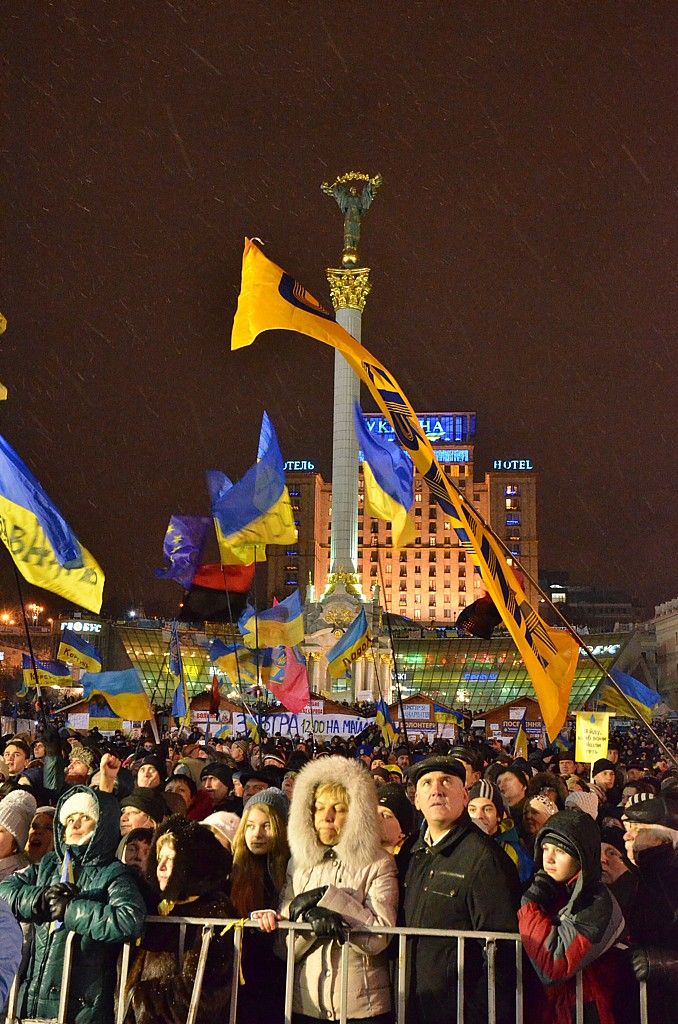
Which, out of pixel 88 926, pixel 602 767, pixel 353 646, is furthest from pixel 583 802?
pixel 353 646

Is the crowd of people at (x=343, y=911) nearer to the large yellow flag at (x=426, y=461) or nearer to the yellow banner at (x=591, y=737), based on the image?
the large yellow flag at (x=426, y=461)

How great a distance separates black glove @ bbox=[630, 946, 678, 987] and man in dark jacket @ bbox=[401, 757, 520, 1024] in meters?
0.57

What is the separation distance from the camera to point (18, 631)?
8781 cm

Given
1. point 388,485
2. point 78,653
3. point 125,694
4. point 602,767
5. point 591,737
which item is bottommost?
point 602,767

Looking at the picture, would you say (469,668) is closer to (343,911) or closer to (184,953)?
(184,953)

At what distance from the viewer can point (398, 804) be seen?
5.86 metres

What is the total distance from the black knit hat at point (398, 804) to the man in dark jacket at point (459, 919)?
1.10 m

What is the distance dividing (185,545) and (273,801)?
1298 cm

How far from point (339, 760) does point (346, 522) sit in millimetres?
79749

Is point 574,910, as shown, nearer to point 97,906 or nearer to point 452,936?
point 452,936

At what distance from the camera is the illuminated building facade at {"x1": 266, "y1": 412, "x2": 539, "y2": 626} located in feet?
392

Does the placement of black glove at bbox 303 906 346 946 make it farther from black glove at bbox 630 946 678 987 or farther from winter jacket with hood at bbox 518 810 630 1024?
black glove at bbox 630 946 678 987

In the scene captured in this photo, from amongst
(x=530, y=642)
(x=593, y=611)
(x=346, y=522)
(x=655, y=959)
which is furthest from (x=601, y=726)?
(x=593, y=611)

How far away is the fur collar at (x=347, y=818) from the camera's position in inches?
183
